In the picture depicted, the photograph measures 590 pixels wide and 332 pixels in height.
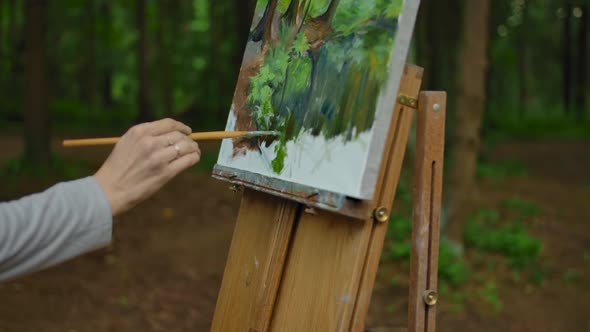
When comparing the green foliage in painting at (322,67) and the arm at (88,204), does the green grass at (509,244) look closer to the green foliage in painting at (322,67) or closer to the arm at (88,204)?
the green foliage in painting at (322,67)

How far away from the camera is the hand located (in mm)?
1869

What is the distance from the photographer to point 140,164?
1.91m

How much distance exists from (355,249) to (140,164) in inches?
29.2

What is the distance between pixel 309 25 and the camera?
2.59 m

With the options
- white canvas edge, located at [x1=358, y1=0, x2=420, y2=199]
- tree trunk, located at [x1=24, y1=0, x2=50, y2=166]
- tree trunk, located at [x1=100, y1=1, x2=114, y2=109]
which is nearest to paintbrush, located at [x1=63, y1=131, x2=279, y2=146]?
white canvas edge, located at [x1=358, y1=0, x2=420, y2=199]

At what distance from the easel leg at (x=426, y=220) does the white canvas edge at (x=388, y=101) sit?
6.8 inches

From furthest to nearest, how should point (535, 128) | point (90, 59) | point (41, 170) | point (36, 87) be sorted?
point (90, 59), point (535, 128), point (36, 87), point (41, 170)

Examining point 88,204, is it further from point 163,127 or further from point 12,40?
point 12,40

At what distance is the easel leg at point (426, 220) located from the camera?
88.7 inches

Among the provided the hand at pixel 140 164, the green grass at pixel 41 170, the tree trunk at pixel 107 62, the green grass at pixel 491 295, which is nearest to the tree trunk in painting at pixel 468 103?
the green grass at pixel 491 295

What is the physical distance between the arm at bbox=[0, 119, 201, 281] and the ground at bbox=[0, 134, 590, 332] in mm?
3952

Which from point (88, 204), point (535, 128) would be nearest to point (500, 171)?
point (535, 128)

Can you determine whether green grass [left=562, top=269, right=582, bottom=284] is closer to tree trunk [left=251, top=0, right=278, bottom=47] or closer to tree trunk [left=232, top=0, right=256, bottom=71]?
tree trunk [left=251, top=0, right=278, bottom=47]

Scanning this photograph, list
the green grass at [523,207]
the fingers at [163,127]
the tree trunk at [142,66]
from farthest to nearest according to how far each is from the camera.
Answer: the tree trunk at [142,66] → the green grass at [523,207] → the fingers at [163,127]
